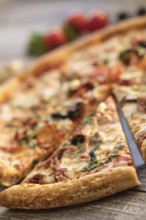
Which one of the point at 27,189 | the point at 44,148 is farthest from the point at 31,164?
the point at 27,189

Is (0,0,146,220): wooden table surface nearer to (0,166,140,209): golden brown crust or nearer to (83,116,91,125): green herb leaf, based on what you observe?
(0,166,140,209): golden brown crust

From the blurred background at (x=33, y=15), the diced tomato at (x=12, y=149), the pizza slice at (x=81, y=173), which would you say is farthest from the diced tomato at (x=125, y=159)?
the blurred background at (x=33, y=15)

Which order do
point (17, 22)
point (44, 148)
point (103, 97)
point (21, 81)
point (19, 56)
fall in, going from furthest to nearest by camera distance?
1. point (17, 22)
2. point (19, 56)
3. point (21, 81)
4. point (103, 97)
5. point (44, 148)

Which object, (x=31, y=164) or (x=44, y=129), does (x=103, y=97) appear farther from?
(x=31, y=164)

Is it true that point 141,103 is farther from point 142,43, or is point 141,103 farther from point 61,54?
point 61,54

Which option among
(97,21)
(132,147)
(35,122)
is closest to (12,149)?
(35,122)
